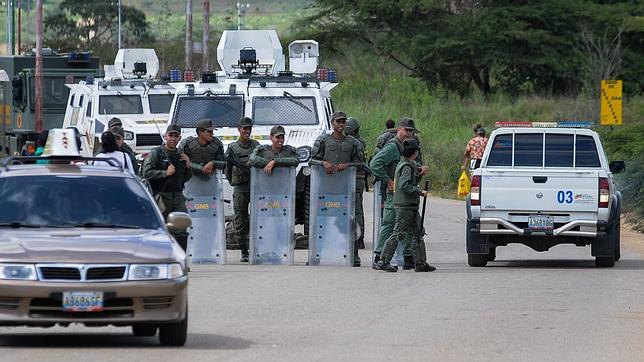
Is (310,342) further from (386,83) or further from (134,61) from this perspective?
(386,83)

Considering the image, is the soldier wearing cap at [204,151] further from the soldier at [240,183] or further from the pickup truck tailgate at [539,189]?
the pickup truck tailgate at [539,189]

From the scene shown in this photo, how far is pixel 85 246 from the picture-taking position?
37.4ft

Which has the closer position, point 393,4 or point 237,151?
point 237,151

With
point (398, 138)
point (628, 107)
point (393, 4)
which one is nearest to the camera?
point (398, 138)

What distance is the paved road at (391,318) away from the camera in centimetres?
1201

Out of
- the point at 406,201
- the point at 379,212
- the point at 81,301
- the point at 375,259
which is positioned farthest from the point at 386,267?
the point at 81,301

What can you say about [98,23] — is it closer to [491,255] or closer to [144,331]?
[491,255]

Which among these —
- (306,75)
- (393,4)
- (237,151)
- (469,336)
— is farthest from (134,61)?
(393,4)

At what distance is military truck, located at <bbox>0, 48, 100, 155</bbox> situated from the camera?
125 ft

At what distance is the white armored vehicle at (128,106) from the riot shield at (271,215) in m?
10.2

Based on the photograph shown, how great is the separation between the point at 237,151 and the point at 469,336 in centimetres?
837

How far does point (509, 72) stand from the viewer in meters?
61.0

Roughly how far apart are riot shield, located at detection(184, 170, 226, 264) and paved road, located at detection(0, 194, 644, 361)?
439 mm

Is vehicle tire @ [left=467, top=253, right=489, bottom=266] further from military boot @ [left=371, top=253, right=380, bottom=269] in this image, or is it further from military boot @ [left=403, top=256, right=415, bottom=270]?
military boot @ [left=371, top=253, right=380, bottom=269]
